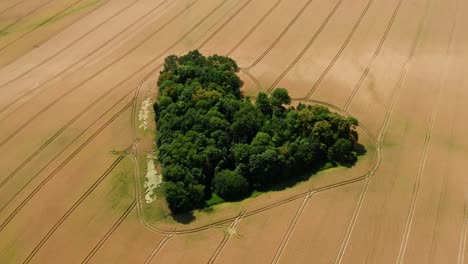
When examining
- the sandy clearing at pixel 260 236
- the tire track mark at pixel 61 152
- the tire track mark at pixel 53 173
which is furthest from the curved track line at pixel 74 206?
the sandy clearing at pixel 260 236

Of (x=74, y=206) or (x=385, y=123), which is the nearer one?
(x=74, y=206)

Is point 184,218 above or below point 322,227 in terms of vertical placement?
below

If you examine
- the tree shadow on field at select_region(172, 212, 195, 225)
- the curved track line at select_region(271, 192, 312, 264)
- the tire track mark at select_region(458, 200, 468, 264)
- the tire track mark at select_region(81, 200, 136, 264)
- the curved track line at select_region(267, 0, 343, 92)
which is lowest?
the tire track mark at select_region(81, 200, 136, 264)

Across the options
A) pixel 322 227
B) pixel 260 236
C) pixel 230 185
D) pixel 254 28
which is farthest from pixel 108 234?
pixel 254 28

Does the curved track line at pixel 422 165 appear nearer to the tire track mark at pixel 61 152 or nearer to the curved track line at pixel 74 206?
the curved track line at pixel 74 206

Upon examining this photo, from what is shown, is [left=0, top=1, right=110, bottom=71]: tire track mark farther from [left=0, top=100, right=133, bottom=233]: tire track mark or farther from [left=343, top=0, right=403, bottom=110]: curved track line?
[left=343, top=0, right=403, bottom=110]: curved track line

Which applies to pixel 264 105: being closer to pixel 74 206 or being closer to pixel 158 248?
pixel 158 248

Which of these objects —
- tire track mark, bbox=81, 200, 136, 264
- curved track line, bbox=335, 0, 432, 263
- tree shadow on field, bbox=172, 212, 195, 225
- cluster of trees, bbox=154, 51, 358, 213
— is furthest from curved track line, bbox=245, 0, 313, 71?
tire track mark, bbox=81, 200, 136, 264
